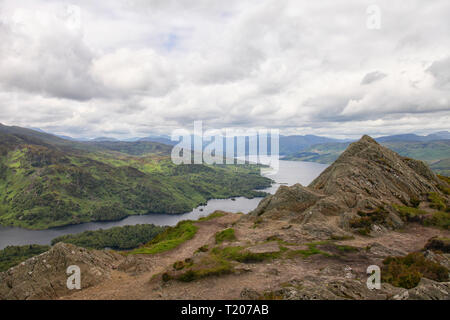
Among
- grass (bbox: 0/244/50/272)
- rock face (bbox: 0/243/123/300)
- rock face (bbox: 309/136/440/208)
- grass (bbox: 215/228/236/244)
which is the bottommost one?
grass (bbox: 0/244/50/272)

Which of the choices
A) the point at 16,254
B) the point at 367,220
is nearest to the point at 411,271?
the point at 367,220

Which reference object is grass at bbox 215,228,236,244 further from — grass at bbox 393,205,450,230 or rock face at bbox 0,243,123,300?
grass at bbox 393,205,450,230

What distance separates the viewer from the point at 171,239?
49.7m

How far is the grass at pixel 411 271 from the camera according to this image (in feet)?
57.3

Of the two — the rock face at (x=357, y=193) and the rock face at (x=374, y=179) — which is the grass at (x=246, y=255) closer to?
the rock face at (x=357, y=193)

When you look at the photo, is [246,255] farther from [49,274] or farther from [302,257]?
[49,274]

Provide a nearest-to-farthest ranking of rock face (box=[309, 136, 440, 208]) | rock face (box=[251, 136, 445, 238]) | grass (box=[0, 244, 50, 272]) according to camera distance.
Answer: rock face (box=[251, 136, 445, 238]), rock face (box=[309, 136, 440, 208]), grass (box=[0, 244, 50, 272])

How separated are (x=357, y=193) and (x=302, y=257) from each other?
23.7 m

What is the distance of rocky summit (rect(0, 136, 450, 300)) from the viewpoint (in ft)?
61.1

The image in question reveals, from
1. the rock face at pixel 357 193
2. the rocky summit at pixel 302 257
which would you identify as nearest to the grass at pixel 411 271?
the rocky summit at pixel 302 257

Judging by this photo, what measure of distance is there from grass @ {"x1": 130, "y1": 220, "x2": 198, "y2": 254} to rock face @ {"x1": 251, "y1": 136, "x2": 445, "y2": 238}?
15127mm

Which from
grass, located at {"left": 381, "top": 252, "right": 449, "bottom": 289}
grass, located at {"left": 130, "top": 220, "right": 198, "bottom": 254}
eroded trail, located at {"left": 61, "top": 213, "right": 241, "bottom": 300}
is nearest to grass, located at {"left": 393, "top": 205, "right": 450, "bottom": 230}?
grass, located at {"left": 381, "top": 252, "right": 449, "bottom": 289}

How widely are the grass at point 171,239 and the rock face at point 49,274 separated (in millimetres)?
10766
